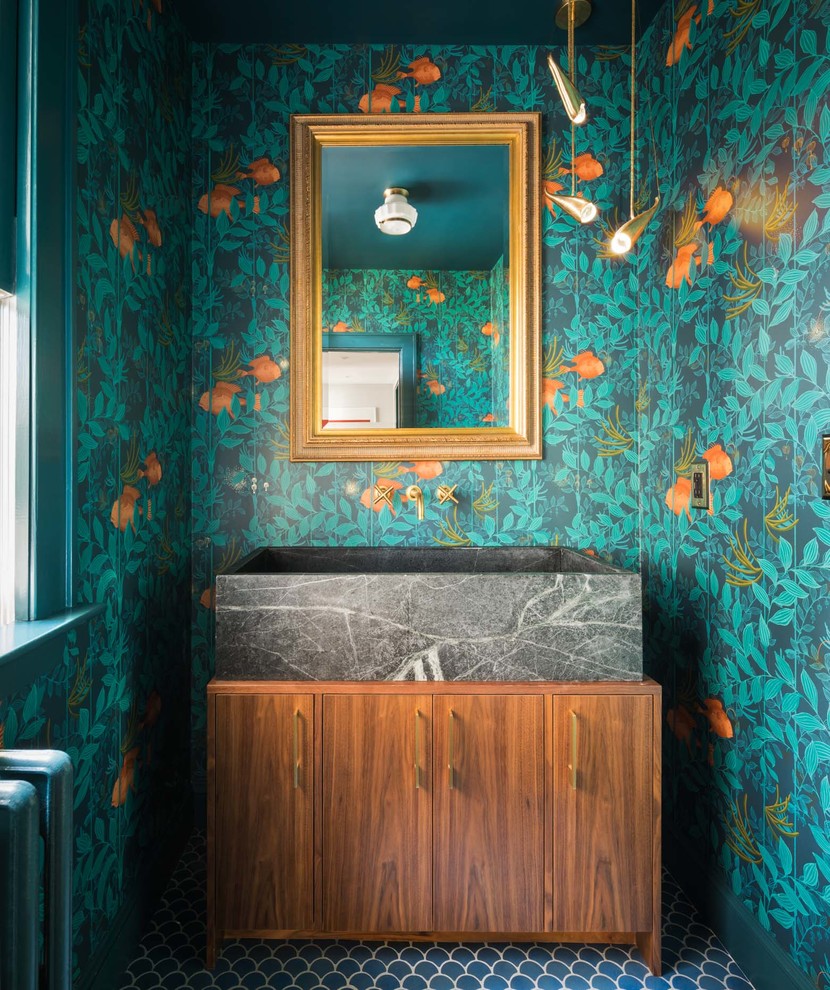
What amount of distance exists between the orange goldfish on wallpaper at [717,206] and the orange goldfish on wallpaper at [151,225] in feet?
4.90

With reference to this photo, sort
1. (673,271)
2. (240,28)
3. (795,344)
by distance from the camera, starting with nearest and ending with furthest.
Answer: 1. (795,344)
2. (673,271)
3. (240,28)

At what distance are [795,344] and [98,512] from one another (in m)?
1.57

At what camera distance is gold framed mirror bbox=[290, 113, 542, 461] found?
2100 millimetres

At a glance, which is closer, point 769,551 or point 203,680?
point 769,551

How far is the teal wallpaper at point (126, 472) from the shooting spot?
1.38m

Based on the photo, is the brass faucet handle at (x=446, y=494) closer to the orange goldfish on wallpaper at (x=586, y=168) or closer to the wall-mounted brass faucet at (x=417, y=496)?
the wall-mounted brass faucet at (x=417, y=496)

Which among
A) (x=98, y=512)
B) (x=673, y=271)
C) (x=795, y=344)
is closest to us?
(x=795, y=344)

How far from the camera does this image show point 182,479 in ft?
6.75

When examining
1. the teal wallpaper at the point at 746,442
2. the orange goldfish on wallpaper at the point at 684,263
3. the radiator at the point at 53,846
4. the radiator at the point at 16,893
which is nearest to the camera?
the radiator at the point at 16,893

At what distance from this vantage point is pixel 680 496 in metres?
1.89

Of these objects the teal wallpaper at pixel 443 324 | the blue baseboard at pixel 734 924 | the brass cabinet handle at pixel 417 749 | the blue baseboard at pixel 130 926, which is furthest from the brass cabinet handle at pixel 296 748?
the blue baseboard at pixel 734 924

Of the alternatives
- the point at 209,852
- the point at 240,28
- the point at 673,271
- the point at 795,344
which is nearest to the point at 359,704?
the point at 209,852

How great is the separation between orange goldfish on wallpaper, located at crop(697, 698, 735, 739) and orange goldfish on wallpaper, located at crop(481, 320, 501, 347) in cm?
124

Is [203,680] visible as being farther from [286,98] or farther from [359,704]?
[286,98]
